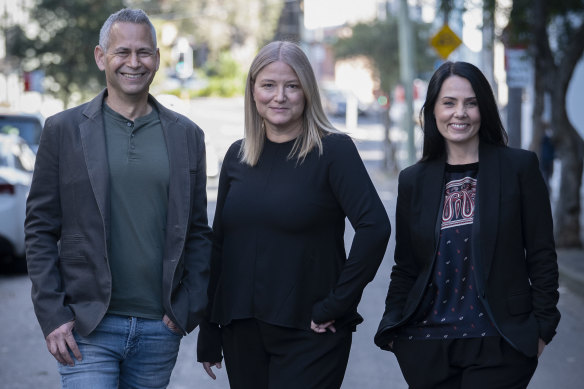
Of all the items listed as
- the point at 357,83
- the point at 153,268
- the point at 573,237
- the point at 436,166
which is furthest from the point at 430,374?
the point at 357,83

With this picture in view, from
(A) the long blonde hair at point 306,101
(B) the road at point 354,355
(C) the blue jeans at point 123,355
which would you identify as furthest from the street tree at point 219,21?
(C) the blue jeans at point 123,355

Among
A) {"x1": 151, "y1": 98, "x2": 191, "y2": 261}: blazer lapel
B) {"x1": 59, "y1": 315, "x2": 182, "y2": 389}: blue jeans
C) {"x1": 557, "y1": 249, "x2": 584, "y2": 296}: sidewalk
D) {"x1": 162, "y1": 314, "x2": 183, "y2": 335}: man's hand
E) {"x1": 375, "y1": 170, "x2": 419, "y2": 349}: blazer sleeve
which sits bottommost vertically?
{"x1": 557, "y1": 249, "x2": 584, "y2": 296}: sidewalk

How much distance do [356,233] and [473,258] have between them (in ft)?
1.43

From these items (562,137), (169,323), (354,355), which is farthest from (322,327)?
(562,137)

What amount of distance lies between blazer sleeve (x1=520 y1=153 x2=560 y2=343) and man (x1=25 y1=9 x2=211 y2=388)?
4.11 feet

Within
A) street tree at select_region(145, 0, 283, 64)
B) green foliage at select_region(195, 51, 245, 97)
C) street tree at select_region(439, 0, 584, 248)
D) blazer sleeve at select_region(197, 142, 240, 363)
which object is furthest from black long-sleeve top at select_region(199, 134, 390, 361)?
street tree at select_region(145, 0, 283, 64)

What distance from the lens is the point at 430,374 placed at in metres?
3.63

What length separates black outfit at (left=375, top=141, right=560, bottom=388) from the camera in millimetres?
3555

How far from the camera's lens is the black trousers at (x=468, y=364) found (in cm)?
354

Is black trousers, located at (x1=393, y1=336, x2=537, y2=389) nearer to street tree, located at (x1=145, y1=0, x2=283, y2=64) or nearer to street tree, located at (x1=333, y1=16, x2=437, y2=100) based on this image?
street tree, located at (x1=333, y1=16, x2=437, y2=100)

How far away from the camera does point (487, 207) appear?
3637 mm

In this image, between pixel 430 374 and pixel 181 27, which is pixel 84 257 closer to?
pixel 430 374

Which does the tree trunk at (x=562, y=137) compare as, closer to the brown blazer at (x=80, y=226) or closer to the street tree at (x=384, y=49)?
the brown blazer at (x=80, y=226)

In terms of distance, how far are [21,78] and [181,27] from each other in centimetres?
4019
